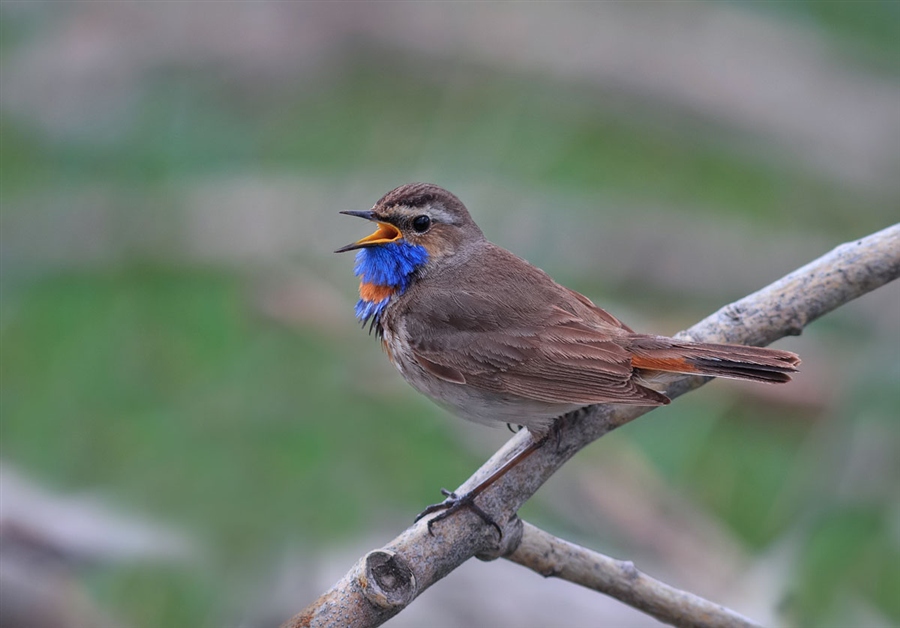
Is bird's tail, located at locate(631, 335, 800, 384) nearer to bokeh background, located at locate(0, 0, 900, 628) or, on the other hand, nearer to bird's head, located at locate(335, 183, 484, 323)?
bird's head, located at locate(335, 183, 484, 323)

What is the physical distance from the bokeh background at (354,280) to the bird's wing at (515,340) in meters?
1.20

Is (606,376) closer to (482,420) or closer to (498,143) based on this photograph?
(482,420)

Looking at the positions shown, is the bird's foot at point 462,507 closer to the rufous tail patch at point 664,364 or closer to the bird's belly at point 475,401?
the bird's belly at point 475,401

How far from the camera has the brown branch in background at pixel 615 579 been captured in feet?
11.1

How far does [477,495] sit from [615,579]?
445 millimetres

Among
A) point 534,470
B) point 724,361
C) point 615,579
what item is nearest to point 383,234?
point 534,470

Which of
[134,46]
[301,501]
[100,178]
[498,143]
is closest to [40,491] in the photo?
[301,501]

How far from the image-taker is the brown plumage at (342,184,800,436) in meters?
3.63

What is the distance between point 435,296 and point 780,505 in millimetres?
2813

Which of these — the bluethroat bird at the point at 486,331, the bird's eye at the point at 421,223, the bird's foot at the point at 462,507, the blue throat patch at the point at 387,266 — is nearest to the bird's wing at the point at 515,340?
the bluethroat bird at the point at 486,331

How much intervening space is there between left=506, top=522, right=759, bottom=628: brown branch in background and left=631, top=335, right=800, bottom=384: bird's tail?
0.57 meters

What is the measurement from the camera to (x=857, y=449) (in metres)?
5.73

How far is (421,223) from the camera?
3992 millimetres

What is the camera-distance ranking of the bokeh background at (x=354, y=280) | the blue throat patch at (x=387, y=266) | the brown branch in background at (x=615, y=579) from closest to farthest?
the brown branch in background at (x=615, y=579) → the blue throat patch at (x=387, y=266) → the bokeh background at (x=354, y=280)
